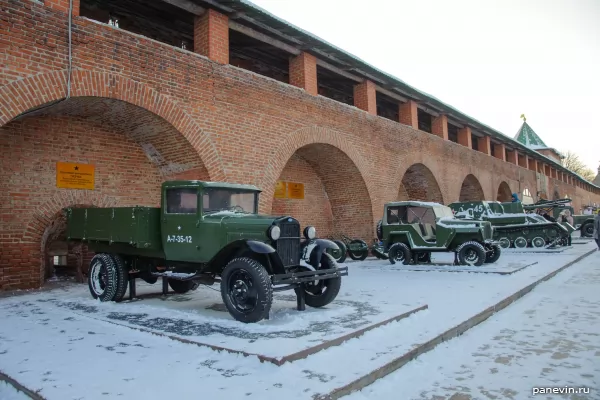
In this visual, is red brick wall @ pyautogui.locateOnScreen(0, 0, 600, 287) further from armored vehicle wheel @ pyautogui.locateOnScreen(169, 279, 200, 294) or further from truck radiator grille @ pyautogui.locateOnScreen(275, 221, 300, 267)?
truck radiator grille @ pyautogui.locateOnScreen(275, 221, 300, 267)

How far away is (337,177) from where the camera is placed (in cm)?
1346

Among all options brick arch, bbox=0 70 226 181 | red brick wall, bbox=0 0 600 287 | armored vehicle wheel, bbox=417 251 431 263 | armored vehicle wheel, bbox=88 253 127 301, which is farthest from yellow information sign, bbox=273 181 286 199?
armored vehicle wheel, bbox=88 253 127 301

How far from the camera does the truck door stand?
17.4 feet

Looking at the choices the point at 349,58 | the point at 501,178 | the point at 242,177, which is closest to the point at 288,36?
the point at 349,58

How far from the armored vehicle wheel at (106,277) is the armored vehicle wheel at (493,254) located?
8797mm

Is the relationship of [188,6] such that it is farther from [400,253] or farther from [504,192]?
[504,192]

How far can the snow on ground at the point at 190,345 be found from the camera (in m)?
2.83

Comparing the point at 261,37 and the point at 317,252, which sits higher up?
the point at 261,37

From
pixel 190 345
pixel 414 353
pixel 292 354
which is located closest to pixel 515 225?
pixel 414 353

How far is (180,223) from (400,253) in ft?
23.6

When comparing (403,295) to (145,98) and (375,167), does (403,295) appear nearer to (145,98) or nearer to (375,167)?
(145,98)

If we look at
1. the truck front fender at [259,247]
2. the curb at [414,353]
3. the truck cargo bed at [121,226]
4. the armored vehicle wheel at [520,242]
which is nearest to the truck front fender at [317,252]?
the truck front fender at [259,247]

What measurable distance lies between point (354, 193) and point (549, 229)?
25.3 feet

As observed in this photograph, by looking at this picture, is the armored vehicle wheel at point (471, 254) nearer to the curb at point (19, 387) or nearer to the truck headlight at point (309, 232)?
the truck headlight at point (309, 232)
